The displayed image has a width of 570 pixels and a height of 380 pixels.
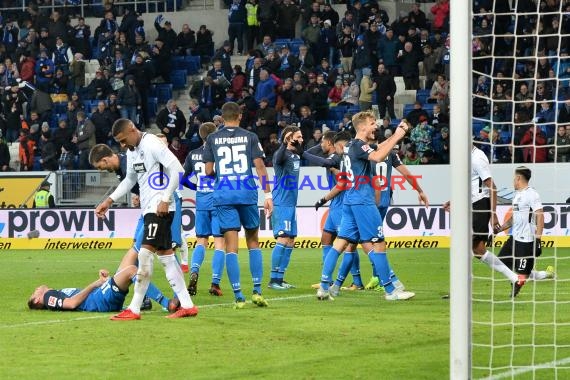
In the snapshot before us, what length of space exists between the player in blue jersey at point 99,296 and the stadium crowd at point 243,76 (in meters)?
15.0

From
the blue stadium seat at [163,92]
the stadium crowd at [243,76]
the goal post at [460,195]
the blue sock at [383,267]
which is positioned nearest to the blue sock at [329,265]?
the blue sock at [383,267]

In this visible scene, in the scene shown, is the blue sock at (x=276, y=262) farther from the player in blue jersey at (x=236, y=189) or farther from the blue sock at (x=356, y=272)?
the player in blue jersey at (x=236, y=189)

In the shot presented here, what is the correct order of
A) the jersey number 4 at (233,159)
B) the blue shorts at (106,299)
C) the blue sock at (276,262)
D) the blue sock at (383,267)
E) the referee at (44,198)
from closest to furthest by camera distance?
the blue shorts at (106,299) < the jersey number 4 at (233,159) < the blue sock at (383,267) < the blue sock at (276,262) < the referee at (44,198)

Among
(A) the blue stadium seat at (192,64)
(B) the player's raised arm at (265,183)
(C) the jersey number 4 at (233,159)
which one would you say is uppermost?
(A) the blue stadium seat at (192,64)

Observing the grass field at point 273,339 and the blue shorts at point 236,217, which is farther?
the blue shorts at point 236,217

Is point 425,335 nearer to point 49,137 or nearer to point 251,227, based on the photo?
point 251,227

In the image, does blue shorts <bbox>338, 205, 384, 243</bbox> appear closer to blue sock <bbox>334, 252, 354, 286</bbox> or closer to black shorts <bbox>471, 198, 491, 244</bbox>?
blue sock <bbox>334, 252, 354, 286</bbox>

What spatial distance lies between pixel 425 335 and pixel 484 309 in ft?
9.27

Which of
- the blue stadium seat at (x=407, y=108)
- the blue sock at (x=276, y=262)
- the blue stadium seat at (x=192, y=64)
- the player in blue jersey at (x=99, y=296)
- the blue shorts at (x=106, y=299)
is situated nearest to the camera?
the player in blue jersey at (x=99, y=296)

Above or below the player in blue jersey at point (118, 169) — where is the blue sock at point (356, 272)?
below

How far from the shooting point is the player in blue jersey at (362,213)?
13.8 meters

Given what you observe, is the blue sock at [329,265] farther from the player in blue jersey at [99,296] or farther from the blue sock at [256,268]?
the player in blue jersey at [99,296]

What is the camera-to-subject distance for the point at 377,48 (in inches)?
1236

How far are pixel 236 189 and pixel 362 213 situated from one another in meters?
1.76
